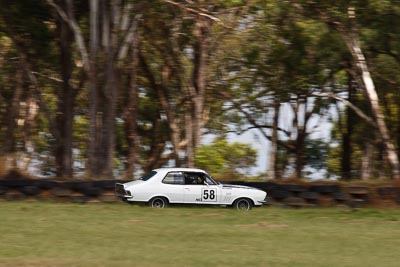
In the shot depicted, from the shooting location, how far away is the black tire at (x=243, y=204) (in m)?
18.9

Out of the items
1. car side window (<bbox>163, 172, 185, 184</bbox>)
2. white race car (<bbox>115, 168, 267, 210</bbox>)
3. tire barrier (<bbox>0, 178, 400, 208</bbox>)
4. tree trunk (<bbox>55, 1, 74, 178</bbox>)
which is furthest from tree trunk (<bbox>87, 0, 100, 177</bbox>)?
car side window (<bbox>163, 172, 185, 184</bbox>)

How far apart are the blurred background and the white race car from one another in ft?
13.0

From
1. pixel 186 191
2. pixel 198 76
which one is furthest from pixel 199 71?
pixel 186 191

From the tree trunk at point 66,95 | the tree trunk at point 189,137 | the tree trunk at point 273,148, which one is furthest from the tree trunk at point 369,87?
the tree trunk at point 66,95

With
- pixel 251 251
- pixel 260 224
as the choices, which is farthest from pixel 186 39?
pixel 251 251

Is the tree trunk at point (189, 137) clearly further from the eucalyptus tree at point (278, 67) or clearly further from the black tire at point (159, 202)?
the black tire at point (159, 202)

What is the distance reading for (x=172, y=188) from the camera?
18859 mm

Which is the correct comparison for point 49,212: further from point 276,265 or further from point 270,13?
point 270,13

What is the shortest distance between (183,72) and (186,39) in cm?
206

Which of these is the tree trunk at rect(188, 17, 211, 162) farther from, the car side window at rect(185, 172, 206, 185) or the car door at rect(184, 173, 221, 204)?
the car door at rect(184, 173, 221, 204)

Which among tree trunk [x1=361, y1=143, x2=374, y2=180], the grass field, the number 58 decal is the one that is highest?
tree trunk [x1=361, y1=143, x2=374, y2=180]

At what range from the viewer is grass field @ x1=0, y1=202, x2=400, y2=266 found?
418 inches

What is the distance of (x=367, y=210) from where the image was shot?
18.2 meters

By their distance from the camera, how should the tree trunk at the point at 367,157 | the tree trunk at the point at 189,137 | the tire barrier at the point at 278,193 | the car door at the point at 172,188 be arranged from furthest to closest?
the tree trunk at the point at 367,157 → the tree trunk at the point at 189,137 → the tire barrier at the point at 278,193 → the car door at the point at 172,188
